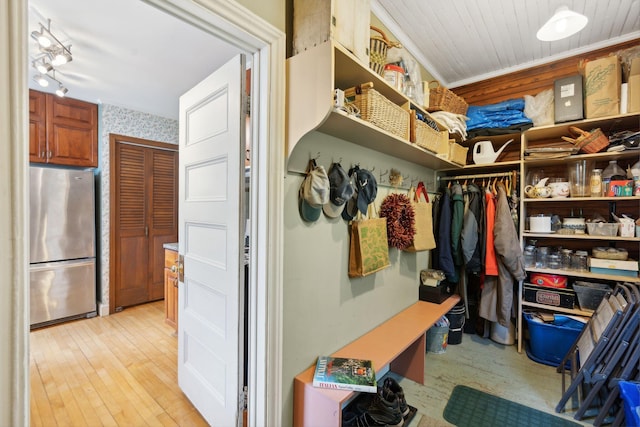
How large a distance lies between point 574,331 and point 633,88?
190cm

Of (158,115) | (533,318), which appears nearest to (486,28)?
(533,318)

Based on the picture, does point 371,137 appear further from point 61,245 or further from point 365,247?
point 61,245

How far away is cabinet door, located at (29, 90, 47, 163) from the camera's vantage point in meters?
3.00

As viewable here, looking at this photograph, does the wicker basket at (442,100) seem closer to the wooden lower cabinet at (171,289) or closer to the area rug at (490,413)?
the area rug at (490,413)

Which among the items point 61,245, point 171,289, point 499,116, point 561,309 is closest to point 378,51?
point 499,116

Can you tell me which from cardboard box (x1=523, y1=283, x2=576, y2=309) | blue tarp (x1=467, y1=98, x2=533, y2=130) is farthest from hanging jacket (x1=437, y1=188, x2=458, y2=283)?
Result: blue tarp (x1=467, y1=98, x2=533, y2=130)

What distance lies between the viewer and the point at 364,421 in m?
1.62

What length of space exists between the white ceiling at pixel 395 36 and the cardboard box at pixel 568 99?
1.21 feet

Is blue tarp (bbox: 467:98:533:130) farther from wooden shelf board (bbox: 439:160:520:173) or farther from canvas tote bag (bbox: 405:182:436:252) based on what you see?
canvas tote bag (bbox: 405:182:436:252)

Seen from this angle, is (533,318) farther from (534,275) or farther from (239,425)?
(239,425)

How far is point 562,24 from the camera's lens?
1811mm

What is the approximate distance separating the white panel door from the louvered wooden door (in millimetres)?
2246

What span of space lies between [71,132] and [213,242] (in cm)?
295

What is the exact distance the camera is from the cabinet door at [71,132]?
10.2 feet
